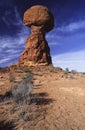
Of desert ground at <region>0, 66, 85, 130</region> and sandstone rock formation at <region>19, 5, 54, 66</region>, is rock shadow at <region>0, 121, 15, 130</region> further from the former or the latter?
sandstone rock formation at <region>19, 5, 54, 66</region>

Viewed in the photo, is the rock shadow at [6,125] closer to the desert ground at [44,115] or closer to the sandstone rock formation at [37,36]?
the desert ground at [44,115]

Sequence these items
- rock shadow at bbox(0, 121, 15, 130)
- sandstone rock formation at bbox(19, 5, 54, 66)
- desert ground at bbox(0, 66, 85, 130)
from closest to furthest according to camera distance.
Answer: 1. rock shadow at bbox(0, 121, 15, 130)
2. desert ground at bbox(0, 66, 85, 130)
3. sandstone rock formation at bbox(19, 5, 54, 66)

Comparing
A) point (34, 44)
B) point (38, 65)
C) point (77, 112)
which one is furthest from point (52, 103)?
point (34, 44)

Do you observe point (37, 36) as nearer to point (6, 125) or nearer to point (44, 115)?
point (44, 115)

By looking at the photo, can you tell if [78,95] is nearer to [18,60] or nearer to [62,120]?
[62,120]

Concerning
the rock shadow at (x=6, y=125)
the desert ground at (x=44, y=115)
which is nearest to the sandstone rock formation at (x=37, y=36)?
the desert ground at (x=44, y=115)

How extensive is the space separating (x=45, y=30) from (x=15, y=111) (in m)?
33.1

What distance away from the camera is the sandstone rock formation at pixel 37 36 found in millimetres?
36688

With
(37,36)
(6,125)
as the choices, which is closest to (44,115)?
(6,125)

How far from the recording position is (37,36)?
3816 centimetres

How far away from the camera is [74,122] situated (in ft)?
27.5

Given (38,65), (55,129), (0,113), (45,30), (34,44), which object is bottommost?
(55,129)

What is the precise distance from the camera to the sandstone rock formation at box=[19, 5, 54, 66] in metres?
36.7

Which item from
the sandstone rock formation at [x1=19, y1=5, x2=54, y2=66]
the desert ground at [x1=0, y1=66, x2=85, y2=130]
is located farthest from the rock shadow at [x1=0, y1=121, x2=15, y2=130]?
the sandstone rock formation at [x1=19, y1=5, x2=54, y2=66]
